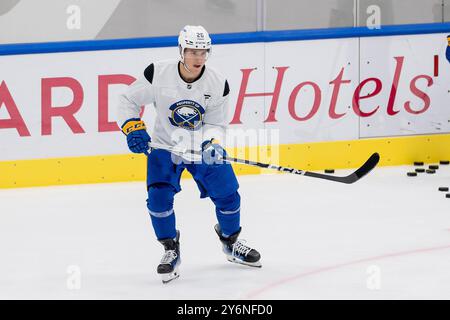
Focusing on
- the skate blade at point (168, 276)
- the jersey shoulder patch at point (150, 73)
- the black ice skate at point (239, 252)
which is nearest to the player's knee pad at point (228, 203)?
the black ice skate at point (239, 252)

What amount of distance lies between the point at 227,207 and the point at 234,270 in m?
0.30

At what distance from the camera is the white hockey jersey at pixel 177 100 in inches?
207

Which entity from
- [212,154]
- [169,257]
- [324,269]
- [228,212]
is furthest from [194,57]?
[324,269]

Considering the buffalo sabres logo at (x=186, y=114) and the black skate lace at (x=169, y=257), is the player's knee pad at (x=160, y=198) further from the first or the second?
the buffalo sabres logo at (x=186, y=114)

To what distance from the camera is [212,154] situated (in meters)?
A: 5.30

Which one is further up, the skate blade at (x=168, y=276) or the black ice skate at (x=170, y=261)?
the black ice skate at (x=170, y=261)

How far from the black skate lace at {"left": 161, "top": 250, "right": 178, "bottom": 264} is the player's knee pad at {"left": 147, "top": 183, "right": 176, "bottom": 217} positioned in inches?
7.3

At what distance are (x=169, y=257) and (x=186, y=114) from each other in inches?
25.7

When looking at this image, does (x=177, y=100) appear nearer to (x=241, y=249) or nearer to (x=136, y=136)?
(x=136, y=136)

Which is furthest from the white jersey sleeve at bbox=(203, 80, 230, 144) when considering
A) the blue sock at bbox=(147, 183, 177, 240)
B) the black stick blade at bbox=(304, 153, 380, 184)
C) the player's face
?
the black stick blade at bbox=(304, 153, 380, 184)

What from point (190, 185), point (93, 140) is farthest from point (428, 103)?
point (93, 140)

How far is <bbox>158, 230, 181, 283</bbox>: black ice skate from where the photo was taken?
5215mm

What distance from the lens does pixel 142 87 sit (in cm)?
529

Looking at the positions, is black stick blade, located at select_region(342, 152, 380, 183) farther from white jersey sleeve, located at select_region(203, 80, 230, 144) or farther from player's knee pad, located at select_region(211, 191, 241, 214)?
white jersey sleeve, located at select_region(203, 80, 230, 144)
